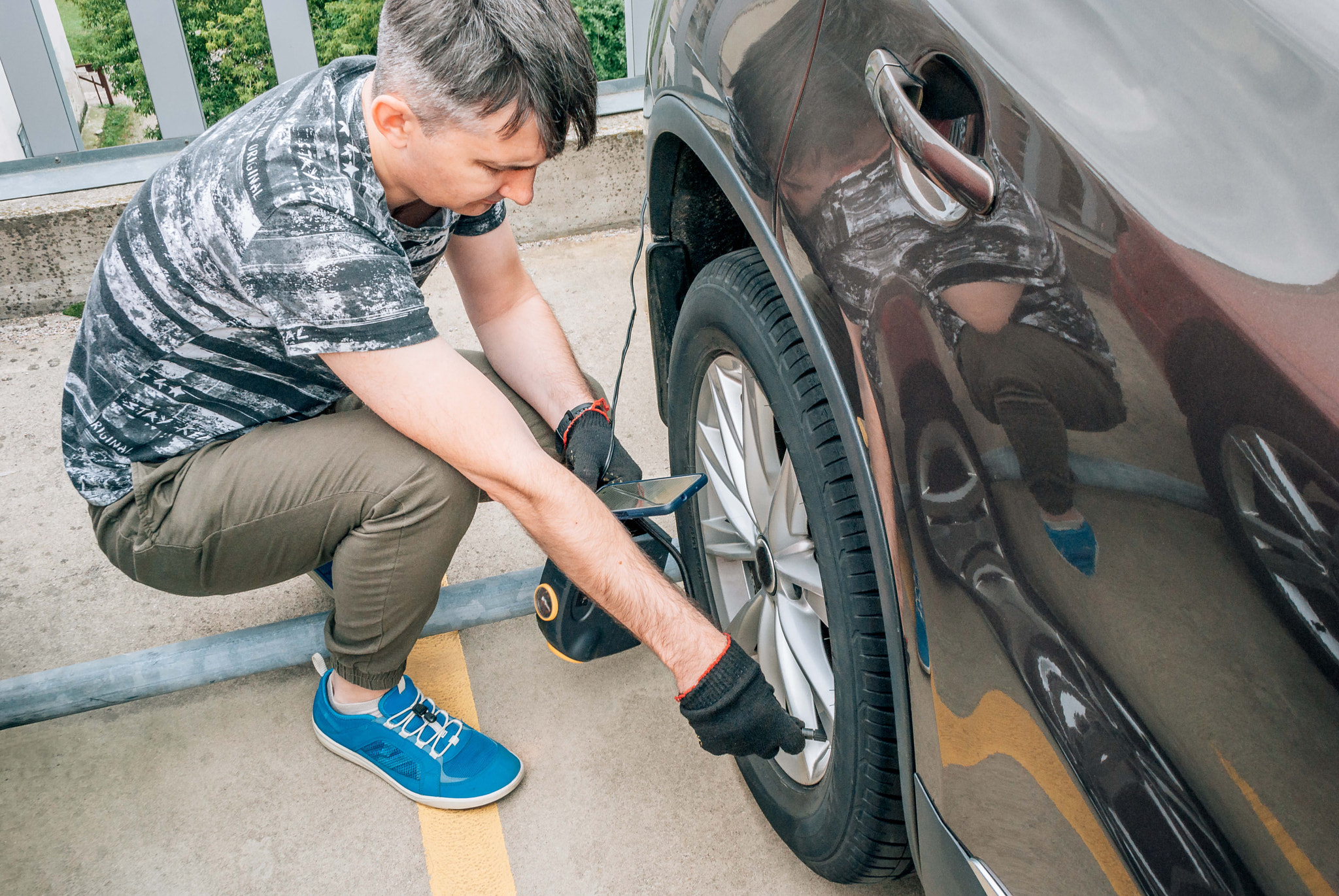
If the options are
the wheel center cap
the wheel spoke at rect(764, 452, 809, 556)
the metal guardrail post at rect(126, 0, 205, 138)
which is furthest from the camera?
the metal guardrail post at rect(126, 0, 205, 138)

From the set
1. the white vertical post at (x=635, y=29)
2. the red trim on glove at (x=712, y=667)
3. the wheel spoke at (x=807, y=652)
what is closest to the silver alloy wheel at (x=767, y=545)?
the wheel spoke at (x=807, y=652)

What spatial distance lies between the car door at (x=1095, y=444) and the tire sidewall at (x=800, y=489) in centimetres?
20

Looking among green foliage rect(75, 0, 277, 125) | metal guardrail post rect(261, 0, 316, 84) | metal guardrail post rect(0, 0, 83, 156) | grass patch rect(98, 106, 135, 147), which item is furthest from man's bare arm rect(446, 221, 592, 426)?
grass patch rect(98, 106, 135, 147)

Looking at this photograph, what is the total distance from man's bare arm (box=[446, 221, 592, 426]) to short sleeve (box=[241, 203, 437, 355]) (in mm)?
530

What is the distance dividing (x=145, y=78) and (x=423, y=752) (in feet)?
9.72

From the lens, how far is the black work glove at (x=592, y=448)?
179 cm

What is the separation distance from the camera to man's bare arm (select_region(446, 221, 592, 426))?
6.21ft

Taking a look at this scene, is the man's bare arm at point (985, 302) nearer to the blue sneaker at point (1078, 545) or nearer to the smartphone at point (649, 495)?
the blue sneaker at point (1078, 545)

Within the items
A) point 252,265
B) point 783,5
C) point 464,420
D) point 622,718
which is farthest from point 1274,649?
point 622,718

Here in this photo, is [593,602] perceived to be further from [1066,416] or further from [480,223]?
[1066,416]

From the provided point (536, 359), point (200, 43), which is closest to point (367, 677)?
point (536, 359)

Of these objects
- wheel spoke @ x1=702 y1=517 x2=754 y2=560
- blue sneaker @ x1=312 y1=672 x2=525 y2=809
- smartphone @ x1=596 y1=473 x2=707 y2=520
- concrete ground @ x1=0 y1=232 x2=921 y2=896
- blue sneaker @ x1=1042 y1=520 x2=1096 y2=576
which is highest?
blue sneaker @ x1=1042 y1=520 x2=1096 y2=576

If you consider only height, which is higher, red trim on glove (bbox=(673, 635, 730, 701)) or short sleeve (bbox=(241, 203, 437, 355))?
short sleeve (bbox=(241, 203, 437, 355))

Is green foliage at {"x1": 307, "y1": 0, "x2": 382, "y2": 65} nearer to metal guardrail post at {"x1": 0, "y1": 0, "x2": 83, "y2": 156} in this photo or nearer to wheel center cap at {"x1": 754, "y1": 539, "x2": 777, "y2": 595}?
metal guardrail post at {"x1": 0, "y1": 0, "x2": 83, "y2": 156}
